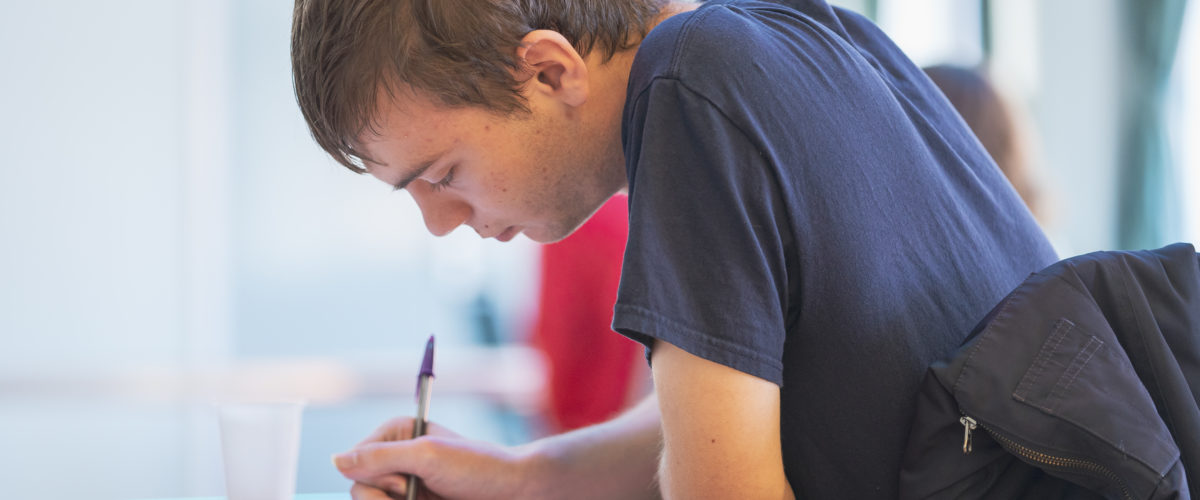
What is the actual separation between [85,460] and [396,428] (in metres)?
2.46

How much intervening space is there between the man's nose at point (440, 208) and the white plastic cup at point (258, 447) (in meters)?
0.24

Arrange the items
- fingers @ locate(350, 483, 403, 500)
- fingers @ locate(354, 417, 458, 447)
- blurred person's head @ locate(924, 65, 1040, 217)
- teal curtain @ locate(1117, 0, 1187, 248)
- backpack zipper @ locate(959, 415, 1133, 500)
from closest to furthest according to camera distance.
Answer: backpack zipper @ locate(959, 415, 1133, 500) → fingers @ locate(350, 483, 403, 500) → fingers @ locate(354, 417, 458, 447) → blurred person's head @ locate(924, 65, 1040, 217) → teal curtain @ locate(1117, 0, 1187, 248)

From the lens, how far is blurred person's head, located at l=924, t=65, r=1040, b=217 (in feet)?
5.89

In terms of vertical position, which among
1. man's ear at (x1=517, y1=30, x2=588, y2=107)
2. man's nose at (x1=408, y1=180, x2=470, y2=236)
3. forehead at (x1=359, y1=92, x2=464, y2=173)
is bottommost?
man's nose at (x1=408, y1=180, x2=470, y2=236)

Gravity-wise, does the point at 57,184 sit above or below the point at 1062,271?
below

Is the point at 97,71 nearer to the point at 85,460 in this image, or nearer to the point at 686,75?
the point at 85,460

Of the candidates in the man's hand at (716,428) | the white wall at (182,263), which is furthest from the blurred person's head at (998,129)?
the white wall at (182,263)

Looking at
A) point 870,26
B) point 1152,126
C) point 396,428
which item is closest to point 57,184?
point 396,428

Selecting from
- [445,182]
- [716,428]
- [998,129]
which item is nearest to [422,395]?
[445,182]

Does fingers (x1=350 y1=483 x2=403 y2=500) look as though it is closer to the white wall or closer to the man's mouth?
the man's mouth

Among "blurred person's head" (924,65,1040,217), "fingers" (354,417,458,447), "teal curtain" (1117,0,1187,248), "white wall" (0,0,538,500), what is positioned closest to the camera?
"fingers" (354,417,458,447)

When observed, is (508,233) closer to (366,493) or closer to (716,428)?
(366,493)

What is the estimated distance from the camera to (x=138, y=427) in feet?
10.4

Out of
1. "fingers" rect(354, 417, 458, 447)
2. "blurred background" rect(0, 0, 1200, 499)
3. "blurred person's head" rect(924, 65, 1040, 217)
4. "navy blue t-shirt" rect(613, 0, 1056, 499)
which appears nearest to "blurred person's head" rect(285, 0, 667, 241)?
"navy blue t-shirt" rect(613, 0, 1056, 499)
